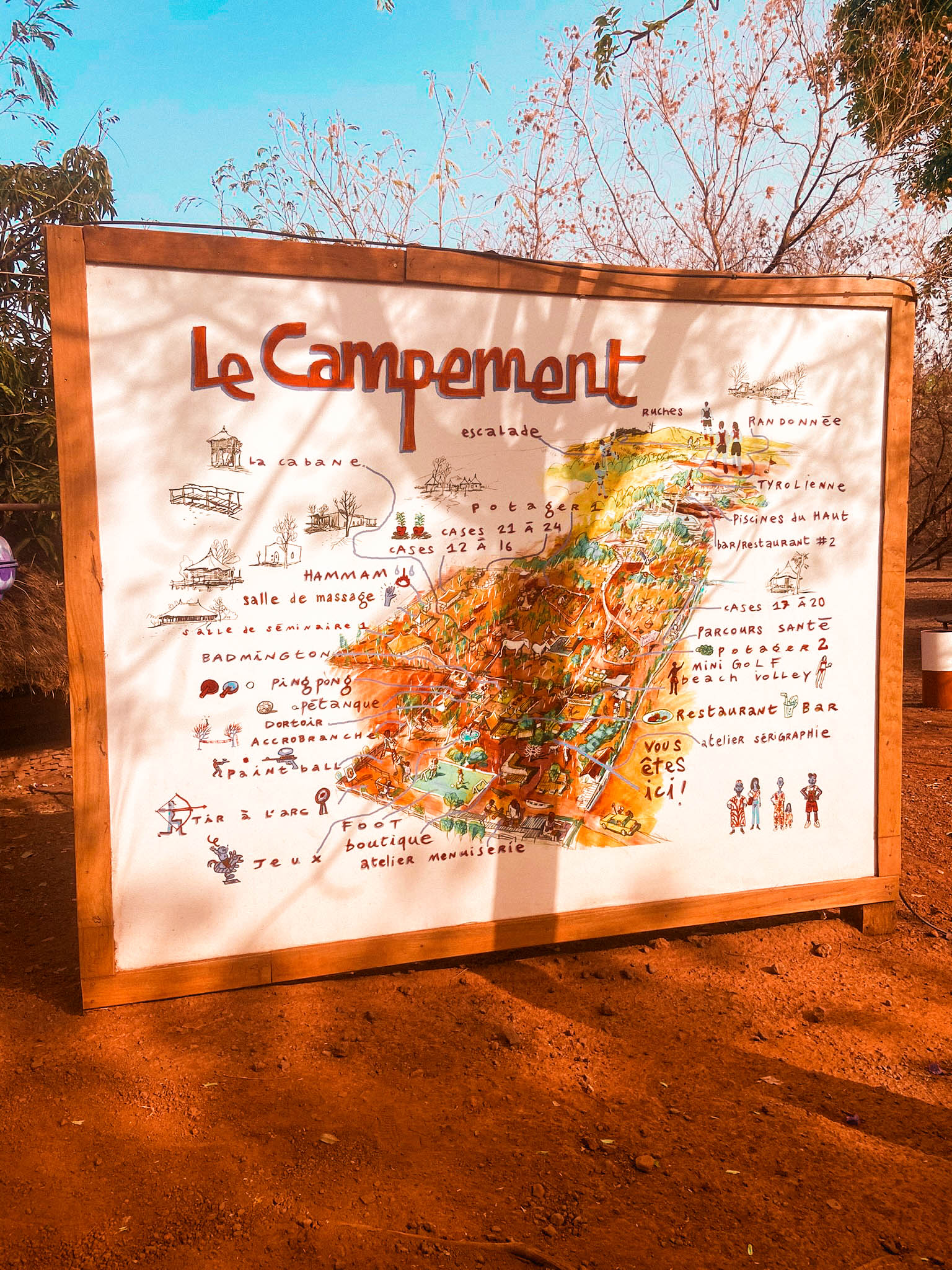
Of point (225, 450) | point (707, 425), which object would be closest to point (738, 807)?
point (707, 425)

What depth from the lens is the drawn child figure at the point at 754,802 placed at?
3.87 metres

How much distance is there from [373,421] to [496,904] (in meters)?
1.89

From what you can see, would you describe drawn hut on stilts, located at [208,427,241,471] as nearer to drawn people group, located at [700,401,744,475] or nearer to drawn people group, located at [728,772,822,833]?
drawn people group, located at [700,401,744,475]

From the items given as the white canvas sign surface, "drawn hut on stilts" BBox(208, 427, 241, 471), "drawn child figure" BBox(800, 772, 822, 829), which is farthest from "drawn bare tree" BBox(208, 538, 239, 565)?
"drawn child figure" BBox(800, 772, 822, 829)

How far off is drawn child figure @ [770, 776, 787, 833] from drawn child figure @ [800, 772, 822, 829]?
0.10 metres

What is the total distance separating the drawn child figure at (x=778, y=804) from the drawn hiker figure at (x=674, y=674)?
64 cm

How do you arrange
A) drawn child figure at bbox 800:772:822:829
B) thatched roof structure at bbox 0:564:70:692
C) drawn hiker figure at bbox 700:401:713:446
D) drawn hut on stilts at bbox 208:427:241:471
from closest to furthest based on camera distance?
1. drawn hut on stilts at bbox 208:427:241:471
2. drawn hiker figure at bbox 700:401:713:446
3. drawn child figure at bbox 800:772:822:829
4. thatched roof structure at bbox 0:564:70:692

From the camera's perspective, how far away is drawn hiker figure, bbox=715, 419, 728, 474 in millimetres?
3715

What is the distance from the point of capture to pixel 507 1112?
111 inches

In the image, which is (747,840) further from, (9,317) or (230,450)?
(9,317)

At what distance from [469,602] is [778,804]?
163cm

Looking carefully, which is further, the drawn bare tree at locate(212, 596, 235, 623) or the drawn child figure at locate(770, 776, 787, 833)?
the drawn child figure at locate(770, 776, 787, 833)

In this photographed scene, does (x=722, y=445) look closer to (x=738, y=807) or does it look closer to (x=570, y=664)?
(x=570, y=664)

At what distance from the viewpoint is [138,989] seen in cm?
318
